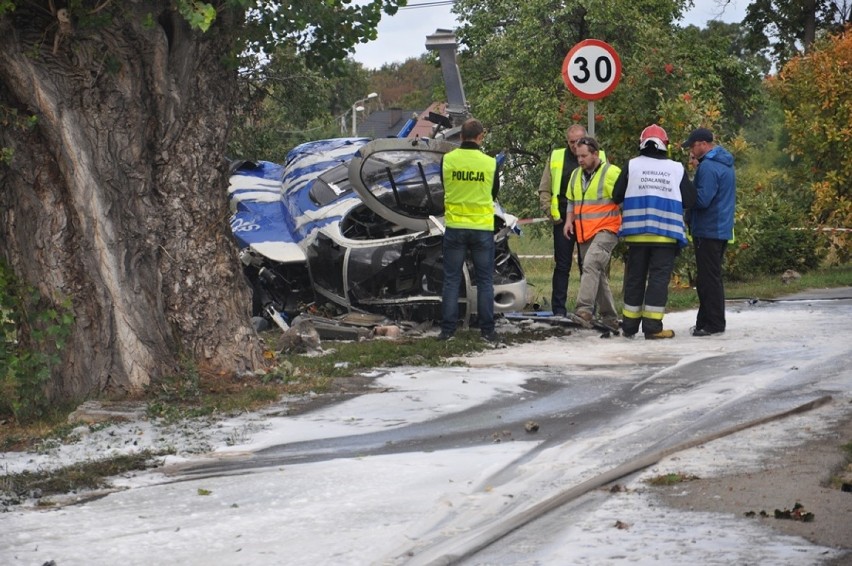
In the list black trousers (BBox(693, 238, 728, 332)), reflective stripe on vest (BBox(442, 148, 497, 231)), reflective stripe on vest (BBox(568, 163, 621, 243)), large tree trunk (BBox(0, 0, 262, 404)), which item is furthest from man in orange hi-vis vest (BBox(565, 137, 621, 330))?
large tree trunk (BBox(0, 0, 262, 404))

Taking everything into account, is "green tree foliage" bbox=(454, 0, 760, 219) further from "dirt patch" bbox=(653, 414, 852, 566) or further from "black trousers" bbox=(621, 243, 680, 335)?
"dirt patch" bbox=(653, 414, 852, 566)

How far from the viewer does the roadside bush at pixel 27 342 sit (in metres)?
9.41

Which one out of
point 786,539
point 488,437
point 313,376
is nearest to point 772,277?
point 313,376

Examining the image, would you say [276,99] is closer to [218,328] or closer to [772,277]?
[772,277]

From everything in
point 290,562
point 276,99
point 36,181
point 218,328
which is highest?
point 276,99

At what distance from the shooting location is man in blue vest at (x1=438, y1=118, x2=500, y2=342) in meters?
13.2

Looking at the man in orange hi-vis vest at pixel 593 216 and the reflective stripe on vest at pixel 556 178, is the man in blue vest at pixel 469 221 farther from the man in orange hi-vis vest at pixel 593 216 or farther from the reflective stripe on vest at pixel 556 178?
the reflective stripe on vest at pixel 556 178

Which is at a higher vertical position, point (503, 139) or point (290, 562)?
point (503, 139)

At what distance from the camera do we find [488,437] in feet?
27.7

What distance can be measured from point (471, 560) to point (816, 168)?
60.7 feet

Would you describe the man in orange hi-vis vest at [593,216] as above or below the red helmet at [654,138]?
below

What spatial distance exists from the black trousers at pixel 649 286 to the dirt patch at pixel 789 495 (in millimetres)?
5752

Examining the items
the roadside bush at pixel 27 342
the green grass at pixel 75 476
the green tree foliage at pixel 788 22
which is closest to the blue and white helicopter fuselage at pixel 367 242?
the roadside bush at pixel 27 342

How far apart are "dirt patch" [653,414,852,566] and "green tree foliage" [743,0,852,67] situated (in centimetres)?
3773
